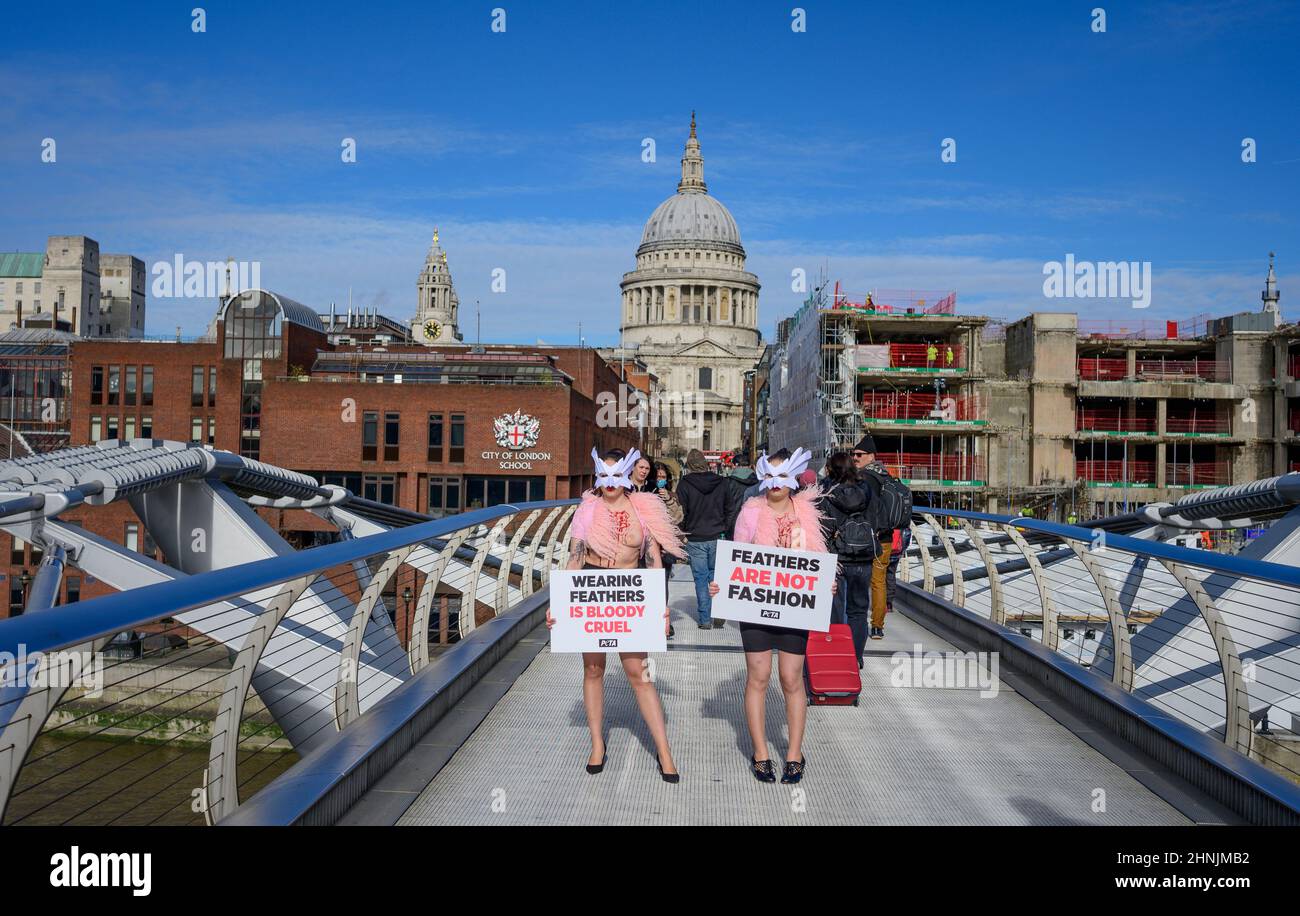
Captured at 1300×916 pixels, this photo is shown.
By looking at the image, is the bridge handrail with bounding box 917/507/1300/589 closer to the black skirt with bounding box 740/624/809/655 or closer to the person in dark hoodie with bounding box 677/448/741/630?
the black skirt with bounding box 740/624/809/655

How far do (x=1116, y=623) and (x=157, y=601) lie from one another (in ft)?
20.5

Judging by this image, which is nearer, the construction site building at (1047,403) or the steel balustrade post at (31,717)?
the steel balustrade post at (31,717)

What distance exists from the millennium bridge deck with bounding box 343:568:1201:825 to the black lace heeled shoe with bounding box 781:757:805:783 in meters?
0.06

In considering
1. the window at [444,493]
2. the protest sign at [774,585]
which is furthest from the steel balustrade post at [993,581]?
the window at [444,493]

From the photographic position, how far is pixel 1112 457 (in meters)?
60.4

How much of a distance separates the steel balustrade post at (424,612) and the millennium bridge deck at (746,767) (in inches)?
17.9

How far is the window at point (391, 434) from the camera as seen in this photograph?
5012 cm

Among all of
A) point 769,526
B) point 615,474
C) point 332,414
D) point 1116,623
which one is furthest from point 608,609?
point 332,414

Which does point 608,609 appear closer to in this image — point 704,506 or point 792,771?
point 792,771

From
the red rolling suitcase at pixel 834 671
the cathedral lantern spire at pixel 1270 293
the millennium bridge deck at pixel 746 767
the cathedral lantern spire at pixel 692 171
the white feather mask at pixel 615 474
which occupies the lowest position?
the millennium bridge deck at pixel 746 767

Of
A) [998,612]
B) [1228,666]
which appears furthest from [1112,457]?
[1228,666]

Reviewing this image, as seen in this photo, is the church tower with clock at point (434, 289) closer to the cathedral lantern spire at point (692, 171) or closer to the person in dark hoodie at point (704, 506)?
the cathedral lantern spire at point (692, 171)

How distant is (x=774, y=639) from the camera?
19.9ft
